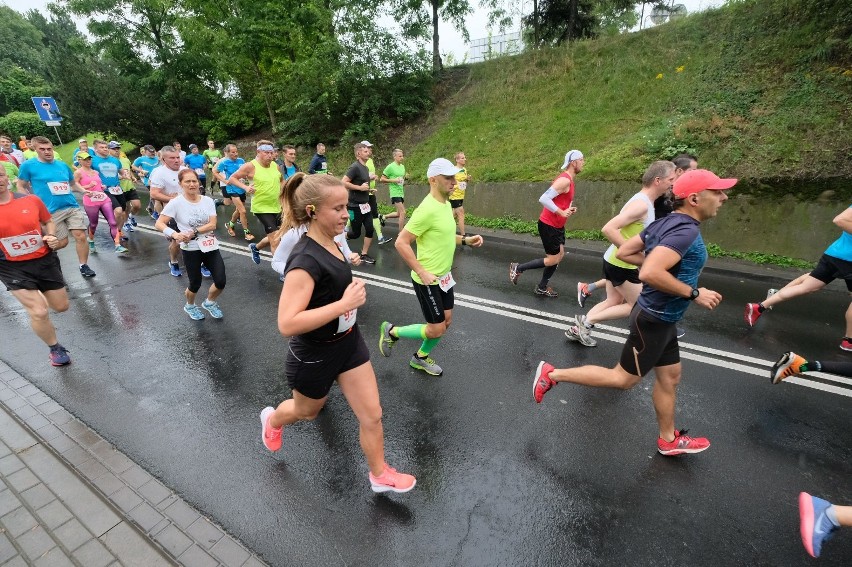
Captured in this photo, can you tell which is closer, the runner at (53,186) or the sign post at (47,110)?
the runner at (53,186)

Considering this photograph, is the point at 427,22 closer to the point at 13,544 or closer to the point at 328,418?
the point at 328,418

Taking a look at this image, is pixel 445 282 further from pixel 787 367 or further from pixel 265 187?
pixel 265 187

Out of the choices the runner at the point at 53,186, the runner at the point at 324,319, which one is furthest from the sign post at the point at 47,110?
the runner at the point at 324,319

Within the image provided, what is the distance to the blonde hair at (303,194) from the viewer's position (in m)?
2.25

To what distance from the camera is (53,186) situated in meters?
6.43

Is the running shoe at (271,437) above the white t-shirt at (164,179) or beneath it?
beneath

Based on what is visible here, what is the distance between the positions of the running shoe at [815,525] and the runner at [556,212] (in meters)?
3.63

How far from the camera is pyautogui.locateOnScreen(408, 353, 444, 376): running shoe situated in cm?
416

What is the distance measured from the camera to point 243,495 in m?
2.79

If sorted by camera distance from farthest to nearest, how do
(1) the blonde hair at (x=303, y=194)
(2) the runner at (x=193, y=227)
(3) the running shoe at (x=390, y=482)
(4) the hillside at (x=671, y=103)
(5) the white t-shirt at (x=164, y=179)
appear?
(4) the hillside at (x=671, y=103), (5) the white t-shirt at (x=164, y=179), (2) the runner at (x=193, y=227), (3) the running shoe at (x=390, y=482), (1) the blonde hair at (x=303, y=194)

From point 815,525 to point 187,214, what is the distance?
19.5ft

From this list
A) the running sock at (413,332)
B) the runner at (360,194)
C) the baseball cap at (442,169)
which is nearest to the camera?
the baseball cap at (442,169)

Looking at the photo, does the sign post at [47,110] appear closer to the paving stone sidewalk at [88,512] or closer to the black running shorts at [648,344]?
the paving stone sidewalk at [88,512]

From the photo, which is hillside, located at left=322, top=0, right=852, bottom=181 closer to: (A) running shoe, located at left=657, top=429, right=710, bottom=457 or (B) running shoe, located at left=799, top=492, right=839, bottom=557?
(A) running shoe, located at left=657, top=429, right=710, bottom=457
